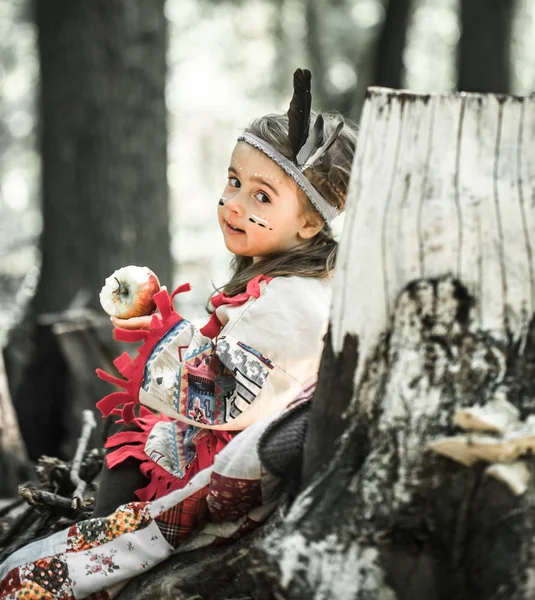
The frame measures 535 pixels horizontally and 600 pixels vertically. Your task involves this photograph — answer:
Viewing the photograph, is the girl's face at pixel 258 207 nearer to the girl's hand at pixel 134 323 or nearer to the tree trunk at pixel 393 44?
the girl's hand at pixel 134 323

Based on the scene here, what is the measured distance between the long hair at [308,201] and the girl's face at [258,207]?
5cm

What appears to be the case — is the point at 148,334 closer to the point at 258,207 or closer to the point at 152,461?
the point at 152,461

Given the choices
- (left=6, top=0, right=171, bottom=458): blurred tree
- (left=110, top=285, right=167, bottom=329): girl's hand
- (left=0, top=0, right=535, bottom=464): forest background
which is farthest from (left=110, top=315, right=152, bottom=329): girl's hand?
(left=0, top=0, right=535, bottom=464): forest background

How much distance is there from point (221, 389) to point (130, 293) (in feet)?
1.42

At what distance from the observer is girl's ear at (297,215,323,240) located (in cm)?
282

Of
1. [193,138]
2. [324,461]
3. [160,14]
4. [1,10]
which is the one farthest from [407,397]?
[193,138]

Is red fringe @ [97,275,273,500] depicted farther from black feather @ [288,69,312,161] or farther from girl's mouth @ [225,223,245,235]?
black feather @ [288,69,312,161]

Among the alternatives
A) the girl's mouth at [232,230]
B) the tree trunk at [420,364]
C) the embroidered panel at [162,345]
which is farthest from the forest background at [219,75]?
the tree trunk at [420,364]

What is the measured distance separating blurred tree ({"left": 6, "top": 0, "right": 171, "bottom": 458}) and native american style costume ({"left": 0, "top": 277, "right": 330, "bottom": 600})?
4048 mm

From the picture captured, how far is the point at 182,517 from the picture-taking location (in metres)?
2.46

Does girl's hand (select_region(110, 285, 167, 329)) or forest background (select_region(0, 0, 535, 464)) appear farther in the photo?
forest background (select_region(0, 0, 535, 464))

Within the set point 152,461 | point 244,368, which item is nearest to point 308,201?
point 244,368

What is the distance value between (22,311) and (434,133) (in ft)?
19.2

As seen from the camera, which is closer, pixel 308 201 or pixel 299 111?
pixel 299 111
